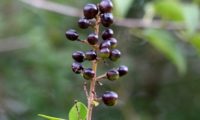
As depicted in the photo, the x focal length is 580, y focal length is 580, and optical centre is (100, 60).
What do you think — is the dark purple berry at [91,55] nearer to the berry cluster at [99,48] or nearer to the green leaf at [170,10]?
the berry cluster at [99,48]

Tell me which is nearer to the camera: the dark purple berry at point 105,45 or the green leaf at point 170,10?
the dark purple berry at point 105,45

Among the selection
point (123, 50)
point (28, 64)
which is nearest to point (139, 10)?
point (123, 50)

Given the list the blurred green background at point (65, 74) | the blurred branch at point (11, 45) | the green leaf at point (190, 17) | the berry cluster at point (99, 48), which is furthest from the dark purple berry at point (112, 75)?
the blurred branch at point (11, 45)

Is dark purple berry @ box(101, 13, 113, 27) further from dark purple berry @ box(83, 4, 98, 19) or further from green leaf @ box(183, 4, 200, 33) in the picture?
green leaf @ box(183, 4, 200, 33)

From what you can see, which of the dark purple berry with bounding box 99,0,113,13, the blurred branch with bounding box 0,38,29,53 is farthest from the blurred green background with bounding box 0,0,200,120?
the dark purple berry with bounding box 99,0,113,13

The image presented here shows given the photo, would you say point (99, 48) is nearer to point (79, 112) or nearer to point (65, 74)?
point (79, 112)

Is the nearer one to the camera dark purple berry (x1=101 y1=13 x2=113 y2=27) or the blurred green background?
dark purple berry (x1=101 y1=13 x2=113 y2=27)
